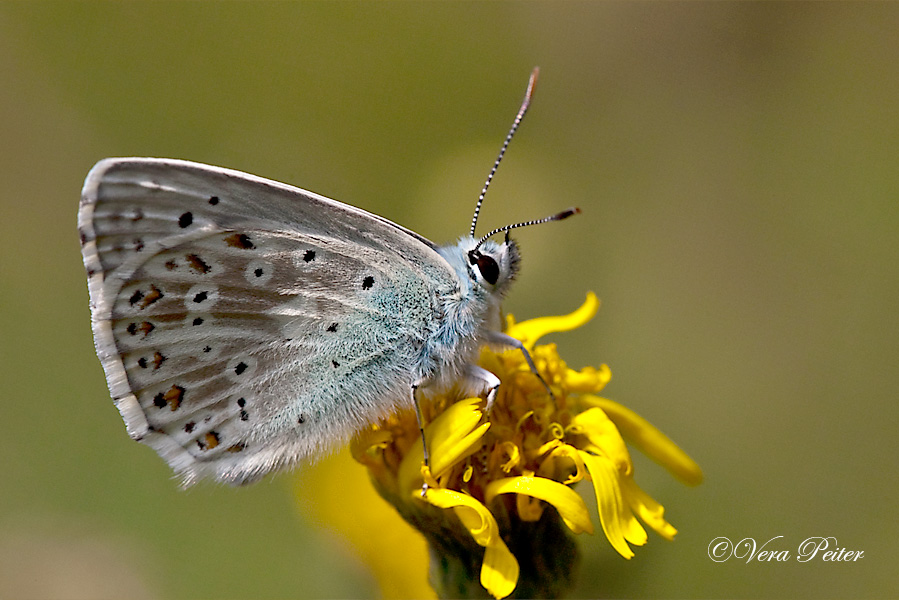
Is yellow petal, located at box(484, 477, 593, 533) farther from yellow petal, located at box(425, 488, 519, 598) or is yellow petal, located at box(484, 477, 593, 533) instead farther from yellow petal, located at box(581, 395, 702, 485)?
yellow petal, located at box(581, 395, 702, 485)

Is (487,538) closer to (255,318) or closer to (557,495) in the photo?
(557,495)

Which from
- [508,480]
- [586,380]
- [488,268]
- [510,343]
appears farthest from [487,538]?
[488,268]

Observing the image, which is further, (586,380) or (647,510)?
(586,380)

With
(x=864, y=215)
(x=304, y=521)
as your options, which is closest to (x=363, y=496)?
(x=304, y=521)

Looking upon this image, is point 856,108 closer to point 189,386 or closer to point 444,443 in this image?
point 444,443

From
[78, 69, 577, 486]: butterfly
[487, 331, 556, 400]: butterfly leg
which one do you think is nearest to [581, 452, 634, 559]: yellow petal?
[487, 331, 556, 400]: butterfly leg

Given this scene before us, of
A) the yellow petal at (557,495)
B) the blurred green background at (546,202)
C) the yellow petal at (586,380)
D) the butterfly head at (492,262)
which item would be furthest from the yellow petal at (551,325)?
the blurred green background at (546,202)
